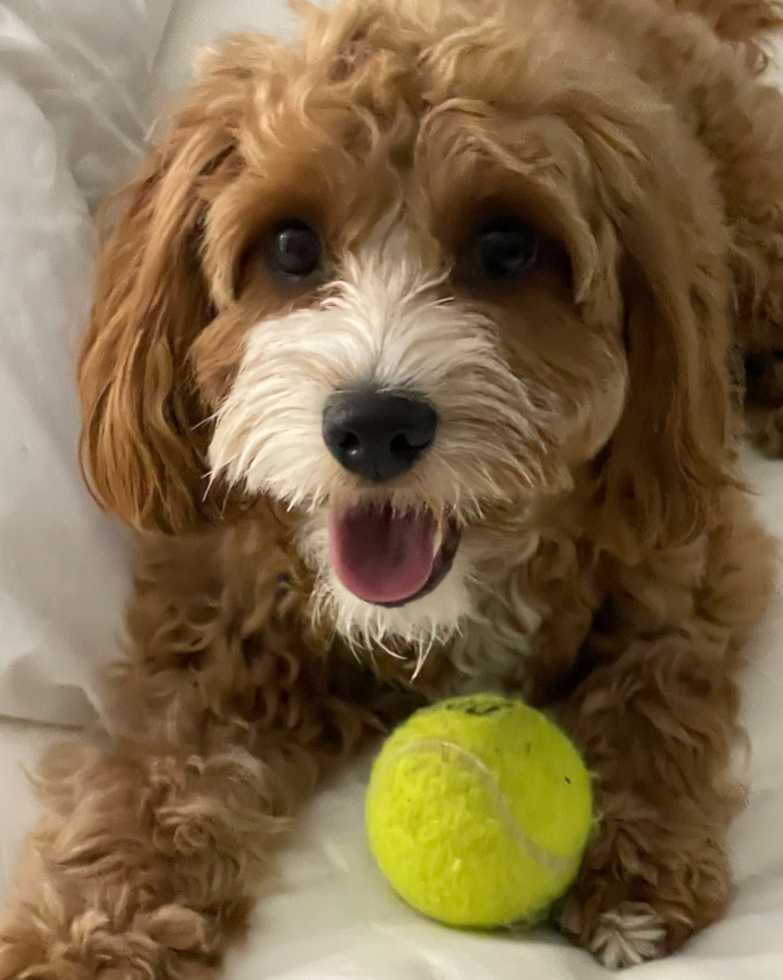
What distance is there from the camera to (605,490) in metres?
1.44

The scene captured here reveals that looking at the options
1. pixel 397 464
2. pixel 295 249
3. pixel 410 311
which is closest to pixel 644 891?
pixel 397 464

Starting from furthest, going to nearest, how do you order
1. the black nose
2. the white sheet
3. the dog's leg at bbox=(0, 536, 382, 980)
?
1. the white sheet
2. the dog's leg at bbox=(0, 536, 382, 980)
3. the black nose

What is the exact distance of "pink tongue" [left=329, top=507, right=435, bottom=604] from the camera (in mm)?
1328

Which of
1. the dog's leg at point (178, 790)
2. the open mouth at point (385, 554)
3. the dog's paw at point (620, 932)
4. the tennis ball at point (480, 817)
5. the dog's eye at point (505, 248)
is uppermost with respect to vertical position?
the dog's eye at point (505, 248)

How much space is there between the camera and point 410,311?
1.24 metres

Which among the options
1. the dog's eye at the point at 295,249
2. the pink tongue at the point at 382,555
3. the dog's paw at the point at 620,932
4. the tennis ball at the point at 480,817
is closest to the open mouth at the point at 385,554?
the pink tongue at the point at 382,555

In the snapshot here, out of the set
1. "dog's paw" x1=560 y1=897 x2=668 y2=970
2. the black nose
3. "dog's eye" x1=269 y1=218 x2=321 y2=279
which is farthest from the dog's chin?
"dog's paw" x1=560 y1=897 x2=668 y2=970

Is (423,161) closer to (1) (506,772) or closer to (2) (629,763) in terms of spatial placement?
(1) (506,772)

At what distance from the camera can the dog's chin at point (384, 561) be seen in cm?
132

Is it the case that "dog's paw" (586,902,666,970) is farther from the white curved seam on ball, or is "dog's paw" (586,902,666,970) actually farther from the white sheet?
the white sheet

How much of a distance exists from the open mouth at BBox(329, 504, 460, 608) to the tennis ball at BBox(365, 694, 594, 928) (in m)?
0.14

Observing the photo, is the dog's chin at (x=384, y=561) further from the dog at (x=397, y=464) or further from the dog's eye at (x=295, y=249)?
the dog's eye at (x=295, y=249)

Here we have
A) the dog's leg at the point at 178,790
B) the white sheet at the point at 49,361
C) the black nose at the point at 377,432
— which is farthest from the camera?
the white sheet at the point at 49,361

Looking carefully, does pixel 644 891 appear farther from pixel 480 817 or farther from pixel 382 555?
pixel 382 555
